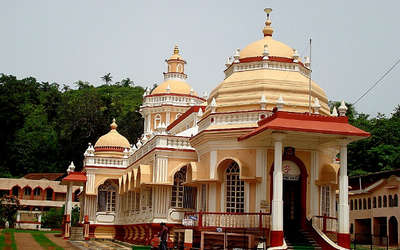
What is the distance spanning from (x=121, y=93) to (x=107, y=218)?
43.3 meters

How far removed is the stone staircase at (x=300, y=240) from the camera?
2031cm

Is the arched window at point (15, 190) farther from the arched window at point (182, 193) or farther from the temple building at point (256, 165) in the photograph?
the arched window at point (182, 193)

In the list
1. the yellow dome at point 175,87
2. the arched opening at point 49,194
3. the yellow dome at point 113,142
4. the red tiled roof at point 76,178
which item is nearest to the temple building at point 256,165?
the red tiled roof at point 76,178

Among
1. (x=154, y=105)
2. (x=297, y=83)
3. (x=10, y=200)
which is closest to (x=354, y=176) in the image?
(x=154, y=105)

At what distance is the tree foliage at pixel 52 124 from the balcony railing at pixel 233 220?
44.6 m

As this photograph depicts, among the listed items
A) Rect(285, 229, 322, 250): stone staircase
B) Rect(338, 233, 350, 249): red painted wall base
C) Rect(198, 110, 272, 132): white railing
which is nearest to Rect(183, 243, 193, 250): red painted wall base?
Rect(285, 229, 322, 250): stone staircase

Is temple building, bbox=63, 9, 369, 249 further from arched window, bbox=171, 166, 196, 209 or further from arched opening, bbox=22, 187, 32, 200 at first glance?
arched opening, bbox=22, 187, 32, 200

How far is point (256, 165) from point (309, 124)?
136 inches

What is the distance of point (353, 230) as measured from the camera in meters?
45.2

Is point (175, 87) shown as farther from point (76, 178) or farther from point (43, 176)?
point (43, 176)

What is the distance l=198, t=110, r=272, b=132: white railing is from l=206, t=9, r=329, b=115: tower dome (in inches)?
21.5

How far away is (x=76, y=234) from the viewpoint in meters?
35.0

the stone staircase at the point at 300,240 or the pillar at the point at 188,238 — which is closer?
the stone staircase at the point at 300,240

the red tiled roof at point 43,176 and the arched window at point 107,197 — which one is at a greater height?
the red tiled roof at point 43,176
